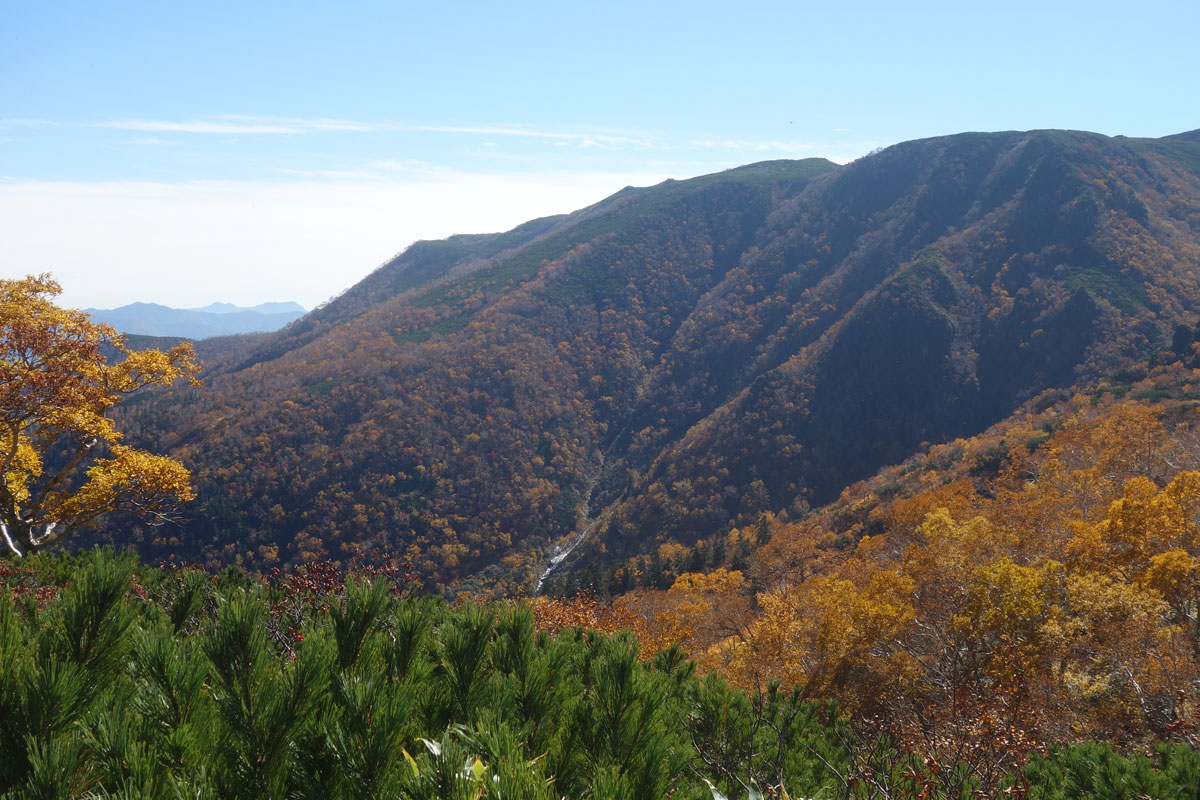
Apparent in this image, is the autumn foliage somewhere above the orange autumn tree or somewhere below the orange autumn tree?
below

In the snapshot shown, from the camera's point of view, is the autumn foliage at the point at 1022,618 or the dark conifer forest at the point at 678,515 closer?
the dark conifer forest at the point at 678,515

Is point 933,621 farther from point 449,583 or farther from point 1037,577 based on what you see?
point 449,583

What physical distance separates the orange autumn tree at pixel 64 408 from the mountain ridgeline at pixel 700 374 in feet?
238

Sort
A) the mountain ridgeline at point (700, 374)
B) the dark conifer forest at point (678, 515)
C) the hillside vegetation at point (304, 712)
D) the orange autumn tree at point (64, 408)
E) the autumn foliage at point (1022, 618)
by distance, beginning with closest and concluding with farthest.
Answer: the hillside vegetation at point (304, 712) < the dark conifer forest at point (678, 515) < the autumn foliage at point (1022, 618) < the orange autumn tree at point (64, 408) < the mountain ridgeline at point (700, 374)

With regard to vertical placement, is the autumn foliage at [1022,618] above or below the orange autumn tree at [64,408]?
below

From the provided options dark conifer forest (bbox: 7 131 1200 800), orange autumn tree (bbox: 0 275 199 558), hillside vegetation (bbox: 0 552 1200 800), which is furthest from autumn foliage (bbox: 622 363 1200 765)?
orange autumn tree (bbox: 0 275 199 558)

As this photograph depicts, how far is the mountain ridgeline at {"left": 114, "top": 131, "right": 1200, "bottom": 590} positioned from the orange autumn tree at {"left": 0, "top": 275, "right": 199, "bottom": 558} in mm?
72421

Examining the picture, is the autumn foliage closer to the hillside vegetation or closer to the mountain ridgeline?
the hillside vegetation

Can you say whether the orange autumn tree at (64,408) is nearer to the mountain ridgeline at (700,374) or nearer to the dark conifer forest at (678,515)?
the dark conifer forest at (678,515)

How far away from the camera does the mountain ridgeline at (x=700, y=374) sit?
311 feet

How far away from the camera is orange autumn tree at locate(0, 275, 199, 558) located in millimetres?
11508

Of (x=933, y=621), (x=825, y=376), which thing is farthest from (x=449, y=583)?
(x=933, y=621)

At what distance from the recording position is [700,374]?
449ft

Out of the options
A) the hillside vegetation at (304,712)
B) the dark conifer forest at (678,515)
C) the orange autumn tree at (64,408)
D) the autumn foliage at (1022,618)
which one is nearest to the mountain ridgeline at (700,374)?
the dark conifer forest at (678,515)
